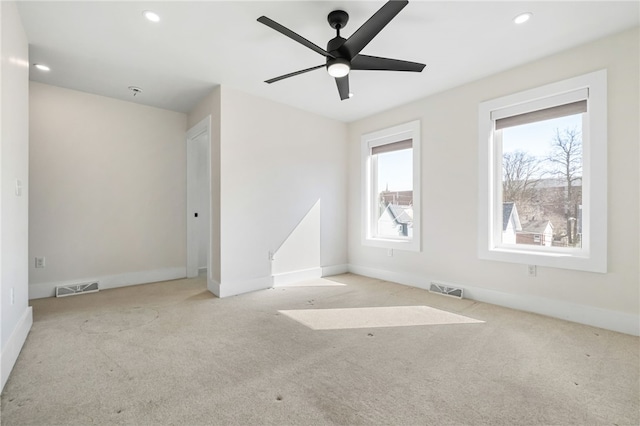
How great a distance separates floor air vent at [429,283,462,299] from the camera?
3.66 metres

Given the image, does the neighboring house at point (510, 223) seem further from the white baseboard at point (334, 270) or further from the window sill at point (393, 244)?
the white baseboard at point (334, 270)

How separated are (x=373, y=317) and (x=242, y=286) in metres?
1.76

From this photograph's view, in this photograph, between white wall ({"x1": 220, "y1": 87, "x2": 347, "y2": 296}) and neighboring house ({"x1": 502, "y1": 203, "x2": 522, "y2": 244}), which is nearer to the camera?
neighboring house ({"x1": 502, "y1": 203, "x2": 522, "y2": 244})

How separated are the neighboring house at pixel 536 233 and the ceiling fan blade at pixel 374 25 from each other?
262cm

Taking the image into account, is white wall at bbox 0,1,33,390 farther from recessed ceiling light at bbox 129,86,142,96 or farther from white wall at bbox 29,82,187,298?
white wall at bbox 29,82,187,298

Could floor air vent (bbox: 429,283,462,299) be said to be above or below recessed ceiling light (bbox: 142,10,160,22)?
below

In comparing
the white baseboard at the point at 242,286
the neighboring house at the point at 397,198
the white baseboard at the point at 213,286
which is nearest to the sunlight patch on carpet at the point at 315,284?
the white baseboard at the point at 242,286

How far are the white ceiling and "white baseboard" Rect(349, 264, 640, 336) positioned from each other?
245cm

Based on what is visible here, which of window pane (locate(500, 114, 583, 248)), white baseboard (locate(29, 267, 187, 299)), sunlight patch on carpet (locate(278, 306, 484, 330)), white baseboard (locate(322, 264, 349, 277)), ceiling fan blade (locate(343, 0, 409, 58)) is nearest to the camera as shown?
ceiling fan blade (locate(343, 0, 409, 58))

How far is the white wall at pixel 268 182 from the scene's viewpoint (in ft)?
12.5

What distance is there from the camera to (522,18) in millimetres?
2416

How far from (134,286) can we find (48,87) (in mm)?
2711

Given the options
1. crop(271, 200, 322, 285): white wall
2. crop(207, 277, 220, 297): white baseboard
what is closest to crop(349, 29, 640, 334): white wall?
crop(271, 200, 322, 285): white wall

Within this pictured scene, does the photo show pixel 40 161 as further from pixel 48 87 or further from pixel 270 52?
pixel 270 52
